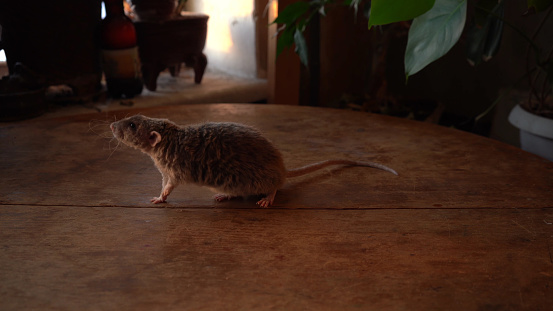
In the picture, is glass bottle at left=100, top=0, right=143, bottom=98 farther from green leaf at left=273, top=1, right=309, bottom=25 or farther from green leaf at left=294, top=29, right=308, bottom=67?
green leaf at left=273, top=1, right=309, bottom=25

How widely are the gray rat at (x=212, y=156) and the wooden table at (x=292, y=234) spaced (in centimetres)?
5

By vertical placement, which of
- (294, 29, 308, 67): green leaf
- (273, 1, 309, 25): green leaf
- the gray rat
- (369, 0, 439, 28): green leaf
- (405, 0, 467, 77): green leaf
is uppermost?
(369, 0, 439, 28): green leaf

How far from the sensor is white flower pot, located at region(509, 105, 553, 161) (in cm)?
164

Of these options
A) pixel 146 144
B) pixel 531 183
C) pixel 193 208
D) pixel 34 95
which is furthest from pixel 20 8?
pixel 531 183

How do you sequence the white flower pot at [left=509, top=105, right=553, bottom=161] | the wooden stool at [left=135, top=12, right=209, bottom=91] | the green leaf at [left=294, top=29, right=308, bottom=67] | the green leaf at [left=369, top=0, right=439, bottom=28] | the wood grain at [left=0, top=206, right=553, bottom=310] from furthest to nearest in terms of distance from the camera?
the wooden stool at [left=135, top=12, right=209, bottom=91] → the green leaf at [left=294, top=29, right=308, bottom=67] → the white flower pot at [left=509, top=105, right=553, bottom=161] → the green leaf at [left=369, top=0, right=439, bottom=28] → the wood grain at [left=0, top=206, right=553, bottom=310]

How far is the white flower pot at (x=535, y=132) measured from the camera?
164cm

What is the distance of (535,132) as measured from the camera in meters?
1.67

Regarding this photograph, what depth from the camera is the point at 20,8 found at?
2.32 metres

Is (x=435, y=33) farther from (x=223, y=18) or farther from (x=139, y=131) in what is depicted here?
(x=223, y=18)

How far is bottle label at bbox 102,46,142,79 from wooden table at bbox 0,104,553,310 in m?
1.26

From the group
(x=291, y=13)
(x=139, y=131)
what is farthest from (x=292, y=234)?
(x=291, y=13)

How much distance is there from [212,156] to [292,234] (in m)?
0.27

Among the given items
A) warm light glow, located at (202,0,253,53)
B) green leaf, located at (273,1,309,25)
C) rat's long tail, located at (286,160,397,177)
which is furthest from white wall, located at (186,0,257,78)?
rat's long tail, located at (286,160,397,177)

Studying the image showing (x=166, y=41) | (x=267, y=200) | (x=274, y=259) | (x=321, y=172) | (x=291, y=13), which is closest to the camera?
(x=274, y=259)
